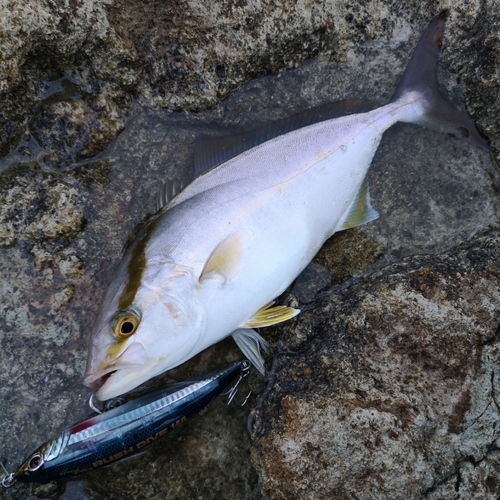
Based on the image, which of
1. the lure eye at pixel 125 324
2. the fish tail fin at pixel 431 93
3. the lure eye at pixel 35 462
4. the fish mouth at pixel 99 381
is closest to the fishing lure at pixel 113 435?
the lure eye at pixel 35 462

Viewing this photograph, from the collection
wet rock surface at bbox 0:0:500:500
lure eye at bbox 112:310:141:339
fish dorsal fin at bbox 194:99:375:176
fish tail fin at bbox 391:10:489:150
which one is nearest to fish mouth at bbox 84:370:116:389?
lure eye at bbox 112:310:141:339

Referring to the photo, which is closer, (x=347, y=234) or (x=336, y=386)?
(x=336, y=386)

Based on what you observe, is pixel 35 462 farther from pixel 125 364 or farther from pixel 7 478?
pixel 125 364

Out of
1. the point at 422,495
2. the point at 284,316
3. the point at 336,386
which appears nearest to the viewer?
the point at 422,495

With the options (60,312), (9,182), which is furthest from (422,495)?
(9,182)

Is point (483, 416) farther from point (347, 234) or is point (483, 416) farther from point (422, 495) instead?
point (347, 234)

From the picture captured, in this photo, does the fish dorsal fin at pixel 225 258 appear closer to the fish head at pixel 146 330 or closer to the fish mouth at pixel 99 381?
the fish head at pixel 146 330

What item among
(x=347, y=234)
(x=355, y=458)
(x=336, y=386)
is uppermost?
(x=347, y=234)
